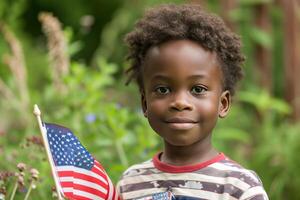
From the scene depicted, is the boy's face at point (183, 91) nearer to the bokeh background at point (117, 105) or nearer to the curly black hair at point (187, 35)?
the curly black hair at point (187, 35)

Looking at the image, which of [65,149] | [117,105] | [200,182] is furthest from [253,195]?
[117,105]

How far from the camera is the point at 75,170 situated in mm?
3059

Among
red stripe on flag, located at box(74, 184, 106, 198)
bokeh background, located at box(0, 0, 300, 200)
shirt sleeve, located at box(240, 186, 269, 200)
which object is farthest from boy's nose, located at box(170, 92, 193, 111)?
bokeh background, located at box(0, 0, 300, 200)

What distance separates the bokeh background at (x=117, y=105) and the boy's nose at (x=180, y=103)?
2.21 ft

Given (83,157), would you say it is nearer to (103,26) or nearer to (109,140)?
(109,140)

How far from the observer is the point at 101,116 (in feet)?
15.2

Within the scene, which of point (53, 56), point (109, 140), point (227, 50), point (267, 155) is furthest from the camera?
point (267, 155)

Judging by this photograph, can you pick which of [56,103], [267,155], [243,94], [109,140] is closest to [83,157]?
[109,140]

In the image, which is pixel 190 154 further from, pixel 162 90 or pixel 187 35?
pixel 187 35

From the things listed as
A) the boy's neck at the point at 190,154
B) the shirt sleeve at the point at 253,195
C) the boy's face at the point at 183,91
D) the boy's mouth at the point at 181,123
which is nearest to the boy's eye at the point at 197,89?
the boy's face at the point at 183,91

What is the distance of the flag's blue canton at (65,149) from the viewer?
3.01 metres

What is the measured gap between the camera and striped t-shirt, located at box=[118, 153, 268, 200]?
9.42ft

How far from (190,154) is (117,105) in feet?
5.74

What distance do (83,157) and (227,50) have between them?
0.70 m
